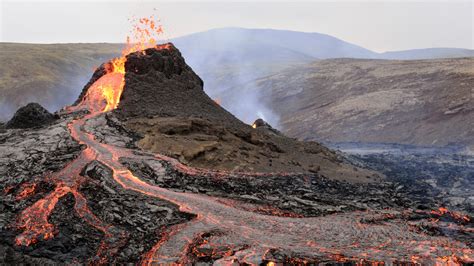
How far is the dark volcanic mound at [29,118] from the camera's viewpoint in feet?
100

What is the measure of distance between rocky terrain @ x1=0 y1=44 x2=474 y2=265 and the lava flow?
0.19 feet

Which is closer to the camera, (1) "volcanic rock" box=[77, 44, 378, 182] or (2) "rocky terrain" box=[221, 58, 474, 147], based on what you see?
(1) "volcanic rock" box=[77, 44, 378, 182]

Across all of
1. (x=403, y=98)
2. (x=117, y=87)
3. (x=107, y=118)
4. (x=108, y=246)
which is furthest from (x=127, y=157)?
(x=403, y=98)

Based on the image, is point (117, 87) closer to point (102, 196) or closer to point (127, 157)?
point (127, 157)

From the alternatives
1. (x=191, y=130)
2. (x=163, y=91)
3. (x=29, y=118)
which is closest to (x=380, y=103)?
(x=163, y=91)

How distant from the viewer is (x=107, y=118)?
31.6m

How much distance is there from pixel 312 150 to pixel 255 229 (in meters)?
19.9

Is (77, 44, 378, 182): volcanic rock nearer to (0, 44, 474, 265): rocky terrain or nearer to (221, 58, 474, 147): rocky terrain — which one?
(0, 44, 474, 265): rocky terrain

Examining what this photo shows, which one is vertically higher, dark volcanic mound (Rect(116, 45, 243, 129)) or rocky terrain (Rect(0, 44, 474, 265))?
dark volcanic mound (Rect(116, 45, 243, 129))

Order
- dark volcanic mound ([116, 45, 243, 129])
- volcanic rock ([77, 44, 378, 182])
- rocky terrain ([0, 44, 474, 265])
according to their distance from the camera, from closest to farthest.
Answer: rocky terrain ([0, 44, 474, 265]), volcanic rock ([77, 44, 378, 182]), dark volcanic mound ([116, 45, 243, 129])

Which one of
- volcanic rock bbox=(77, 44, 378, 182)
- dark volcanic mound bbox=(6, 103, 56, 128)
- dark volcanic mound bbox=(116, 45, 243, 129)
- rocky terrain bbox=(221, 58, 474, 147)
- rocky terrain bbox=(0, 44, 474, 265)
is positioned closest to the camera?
rocky terrain bbox=(0, 44, 474, 265)

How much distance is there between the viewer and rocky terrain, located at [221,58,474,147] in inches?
2530

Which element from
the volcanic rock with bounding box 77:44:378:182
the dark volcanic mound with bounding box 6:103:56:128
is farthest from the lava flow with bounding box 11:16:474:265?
the dark volcanic mound with bounding box 6:103:56:128

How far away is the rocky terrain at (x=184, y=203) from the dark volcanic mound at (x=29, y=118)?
107 cm
